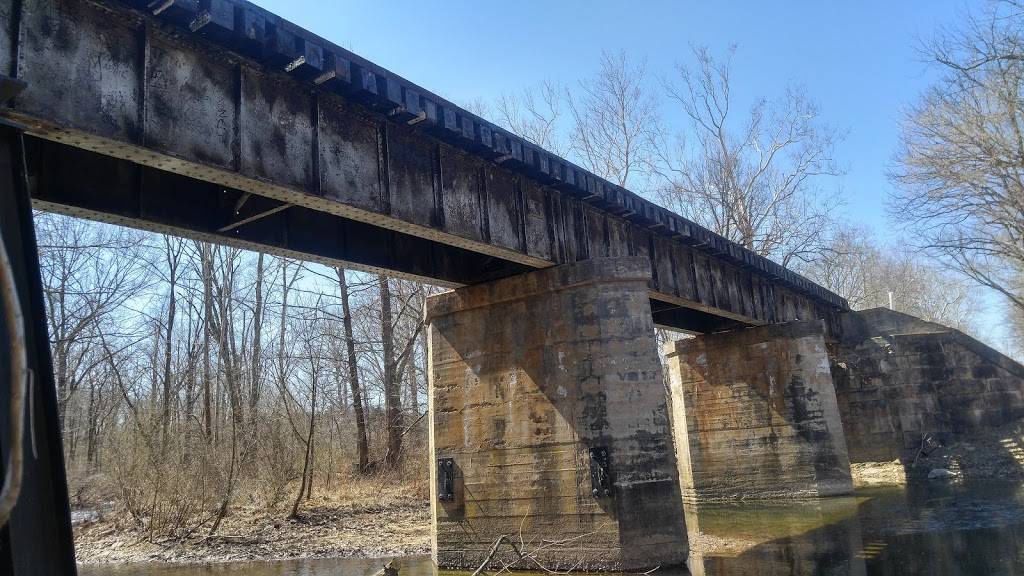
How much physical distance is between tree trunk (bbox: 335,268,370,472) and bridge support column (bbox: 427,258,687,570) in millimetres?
11586

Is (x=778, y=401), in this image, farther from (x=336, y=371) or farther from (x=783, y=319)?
(x=336, y=371)

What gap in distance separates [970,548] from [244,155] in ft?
38.9

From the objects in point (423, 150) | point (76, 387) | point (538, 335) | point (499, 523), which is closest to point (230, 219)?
point (423, 150)

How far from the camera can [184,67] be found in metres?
7.34

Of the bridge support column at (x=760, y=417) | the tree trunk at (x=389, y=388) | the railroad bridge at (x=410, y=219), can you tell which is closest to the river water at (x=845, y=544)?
the railroad bridge at (x=410, y=219)

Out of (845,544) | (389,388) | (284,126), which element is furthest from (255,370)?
(845,544)

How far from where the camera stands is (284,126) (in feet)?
27.0

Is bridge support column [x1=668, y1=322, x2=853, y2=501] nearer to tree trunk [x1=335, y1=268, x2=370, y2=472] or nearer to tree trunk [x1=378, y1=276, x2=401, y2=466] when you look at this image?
tree trunk [x1=378, y1=276, x2=401, y2=466]

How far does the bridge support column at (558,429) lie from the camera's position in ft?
36.6

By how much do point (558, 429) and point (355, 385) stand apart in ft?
46.5

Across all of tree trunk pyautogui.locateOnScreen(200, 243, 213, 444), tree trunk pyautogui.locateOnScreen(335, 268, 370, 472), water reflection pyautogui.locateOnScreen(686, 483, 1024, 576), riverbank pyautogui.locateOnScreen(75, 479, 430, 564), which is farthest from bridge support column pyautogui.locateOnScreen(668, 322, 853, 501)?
tree trunk pyautogui.locateOnScreen(200, 243, 213, 444)

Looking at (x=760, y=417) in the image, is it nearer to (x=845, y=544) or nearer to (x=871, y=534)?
(x=871, y=534)

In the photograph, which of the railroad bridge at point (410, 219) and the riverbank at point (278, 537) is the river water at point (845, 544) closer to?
the riverbank at point (278, 537)

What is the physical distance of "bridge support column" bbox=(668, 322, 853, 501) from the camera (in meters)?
20.6
